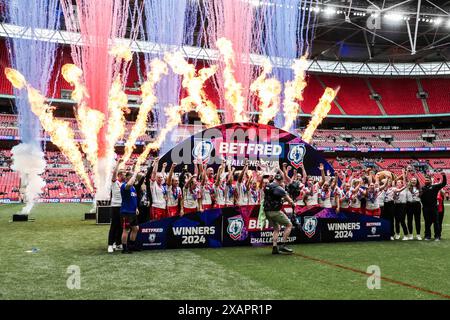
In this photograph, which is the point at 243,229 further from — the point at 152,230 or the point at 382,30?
the point at 382,30

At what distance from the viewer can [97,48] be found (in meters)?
21.4

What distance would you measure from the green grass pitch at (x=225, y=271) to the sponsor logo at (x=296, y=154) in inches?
98.6

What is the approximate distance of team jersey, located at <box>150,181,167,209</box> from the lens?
10855 millimetres

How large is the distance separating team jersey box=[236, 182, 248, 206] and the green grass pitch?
1.53 metres

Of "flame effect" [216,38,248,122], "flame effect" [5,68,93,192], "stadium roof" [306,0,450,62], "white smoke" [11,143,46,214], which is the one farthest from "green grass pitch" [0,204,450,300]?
"stadium roof" [306,0,450,62]

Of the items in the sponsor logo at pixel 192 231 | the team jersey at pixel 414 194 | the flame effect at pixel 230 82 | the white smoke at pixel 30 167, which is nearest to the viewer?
the sponsor logo at pixel 192 231

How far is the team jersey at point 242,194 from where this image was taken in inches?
460

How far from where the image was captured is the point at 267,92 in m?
37.3

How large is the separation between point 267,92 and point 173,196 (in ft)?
90.2

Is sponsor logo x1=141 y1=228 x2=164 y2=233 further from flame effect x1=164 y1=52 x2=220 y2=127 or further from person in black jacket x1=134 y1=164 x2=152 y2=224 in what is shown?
flame effect x1=164 y1=52 x2=220 y2=127

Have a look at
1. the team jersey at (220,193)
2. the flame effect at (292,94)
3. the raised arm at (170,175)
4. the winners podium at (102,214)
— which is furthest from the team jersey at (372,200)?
the flame effect at (292,94)

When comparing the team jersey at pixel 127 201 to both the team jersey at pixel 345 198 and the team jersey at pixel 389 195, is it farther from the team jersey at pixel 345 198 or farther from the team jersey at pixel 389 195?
the team jersey at pixel 389 195

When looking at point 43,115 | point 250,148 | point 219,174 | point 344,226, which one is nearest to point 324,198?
point 344,226

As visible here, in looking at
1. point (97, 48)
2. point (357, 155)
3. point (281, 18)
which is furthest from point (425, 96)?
point (97, 48)
